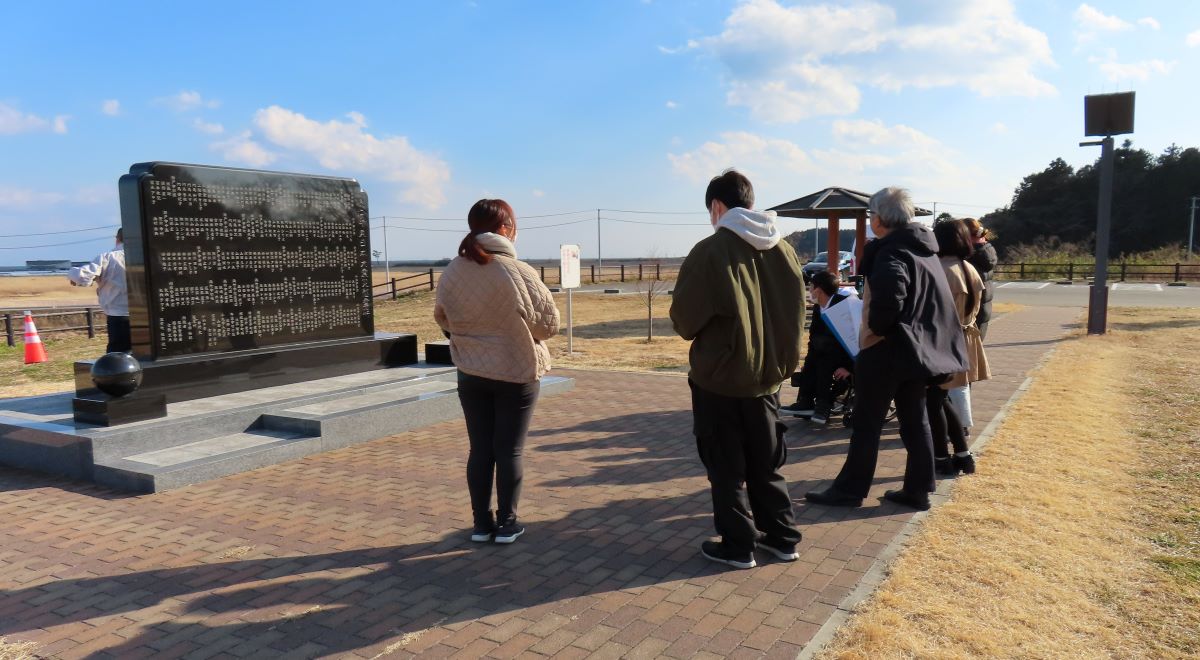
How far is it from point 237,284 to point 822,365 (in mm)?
5236

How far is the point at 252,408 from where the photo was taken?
21.2 ft

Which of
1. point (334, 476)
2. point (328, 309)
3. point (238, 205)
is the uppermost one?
point (238, 205)

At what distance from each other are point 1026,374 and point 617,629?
799 centimetres

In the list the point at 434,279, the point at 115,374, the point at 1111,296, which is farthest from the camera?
the point at 434,279

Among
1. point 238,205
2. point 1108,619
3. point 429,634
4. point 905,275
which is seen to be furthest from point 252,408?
point 1108,619

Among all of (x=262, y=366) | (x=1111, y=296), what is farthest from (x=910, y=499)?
(x=1111, y=296)

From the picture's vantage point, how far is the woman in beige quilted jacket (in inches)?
147

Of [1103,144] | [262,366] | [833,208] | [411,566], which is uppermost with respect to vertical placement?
[1103,144]

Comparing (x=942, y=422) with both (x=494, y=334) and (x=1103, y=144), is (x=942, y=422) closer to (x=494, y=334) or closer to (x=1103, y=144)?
(x=494, y=334)

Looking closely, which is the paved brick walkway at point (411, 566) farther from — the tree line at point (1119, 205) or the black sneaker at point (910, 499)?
the tree line at point (1119, 205)

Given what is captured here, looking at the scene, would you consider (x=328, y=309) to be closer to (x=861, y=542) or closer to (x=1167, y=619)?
(x=861, y=542)

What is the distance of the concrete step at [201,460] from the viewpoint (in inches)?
200

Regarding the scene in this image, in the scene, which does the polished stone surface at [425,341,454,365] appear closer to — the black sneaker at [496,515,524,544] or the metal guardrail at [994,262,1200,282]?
the black sneaker at [496,515,524,544]

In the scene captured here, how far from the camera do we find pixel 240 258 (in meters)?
7.12
